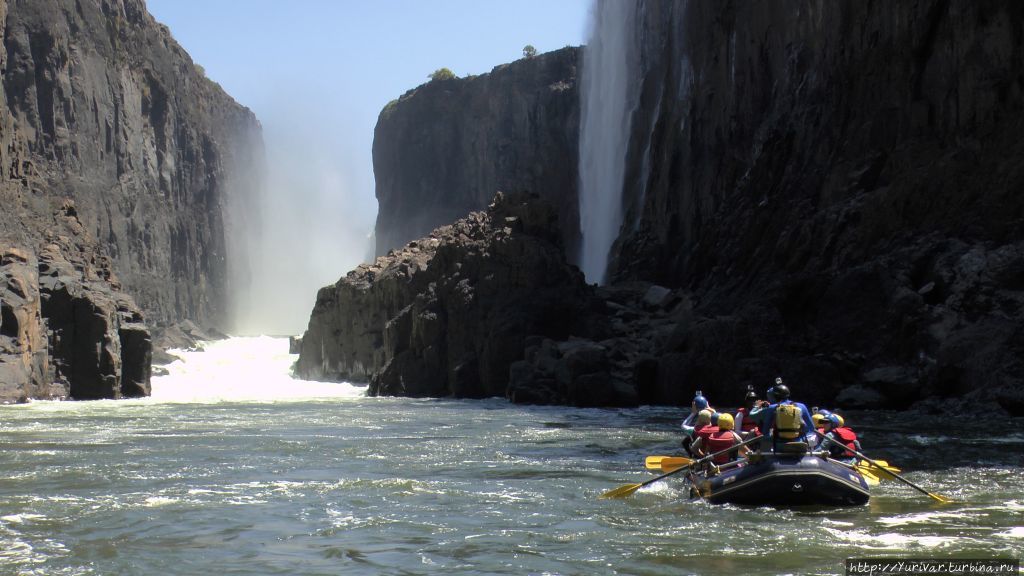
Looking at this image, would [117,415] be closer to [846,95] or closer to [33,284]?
[33,284]

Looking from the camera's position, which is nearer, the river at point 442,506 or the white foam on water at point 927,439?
the river at point 442,506

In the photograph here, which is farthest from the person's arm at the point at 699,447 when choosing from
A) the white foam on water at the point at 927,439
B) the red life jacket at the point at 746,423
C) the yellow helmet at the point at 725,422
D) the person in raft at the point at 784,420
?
the white foam on water at the point at 927,439

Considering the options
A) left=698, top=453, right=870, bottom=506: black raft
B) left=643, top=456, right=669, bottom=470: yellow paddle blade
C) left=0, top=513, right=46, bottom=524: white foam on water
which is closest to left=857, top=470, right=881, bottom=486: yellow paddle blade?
left=698, top=453, right=870, bottom=506: black raft

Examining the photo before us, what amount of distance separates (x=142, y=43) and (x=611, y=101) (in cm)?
5205

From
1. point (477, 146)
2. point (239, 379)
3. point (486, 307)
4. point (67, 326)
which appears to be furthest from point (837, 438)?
point (477, 146)

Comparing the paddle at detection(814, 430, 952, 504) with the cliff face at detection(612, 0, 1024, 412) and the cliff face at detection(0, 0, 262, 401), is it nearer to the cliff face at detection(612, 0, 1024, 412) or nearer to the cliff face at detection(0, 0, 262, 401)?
the cliff face at detection(612, 0, 1024, 412)

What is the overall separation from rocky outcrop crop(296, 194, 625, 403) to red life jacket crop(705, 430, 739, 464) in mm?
23376

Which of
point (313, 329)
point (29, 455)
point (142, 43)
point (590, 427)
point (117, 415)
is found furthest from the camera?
point (142, 43)

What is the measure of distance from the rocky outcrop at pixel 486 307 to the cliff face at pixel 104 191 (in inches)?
477

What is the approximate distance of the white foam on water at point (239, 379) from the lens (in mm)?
54906

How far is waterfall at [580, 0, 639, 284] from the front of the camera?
73188 millimetres

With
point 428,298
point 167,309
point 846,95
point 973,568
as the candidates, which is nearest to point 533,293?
point 428,298

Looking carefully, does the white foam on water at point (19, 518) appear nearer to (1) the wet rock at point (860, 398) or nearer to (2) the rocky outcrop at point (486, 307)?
(1) the wet rock at point (860, 398)

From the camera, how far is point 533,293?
5000 cm
